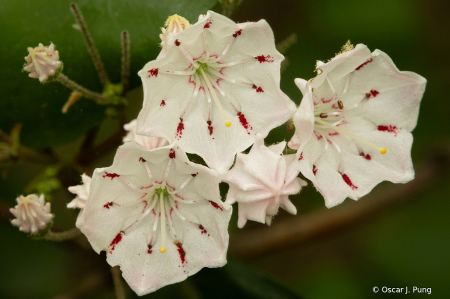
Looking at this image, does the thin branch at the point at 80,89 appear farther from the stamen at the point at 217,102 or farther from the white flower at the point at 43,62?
the stamen at the point at 217,102

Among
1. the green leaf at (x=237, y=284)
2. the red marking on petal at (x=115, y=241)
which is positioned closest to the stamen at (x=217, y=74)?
the red marking on petal at (x=115, y=241)

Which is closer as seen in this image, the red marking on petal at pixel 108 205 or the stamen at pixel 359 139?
the red marking on petal at pixel 108 205

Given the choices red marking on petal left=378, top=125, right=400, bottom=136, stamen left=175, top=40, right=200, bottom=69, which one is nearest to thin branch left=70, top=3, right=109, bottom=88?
stamen left=175, top=40, right=200, bottom=69

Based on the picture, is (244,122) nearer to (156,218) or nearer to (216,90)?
(216,90)

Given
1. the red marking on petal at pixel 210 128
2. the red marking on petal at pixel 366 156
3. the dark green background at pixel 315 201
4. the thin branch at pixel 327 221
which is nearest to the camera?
the red marking on petal at pixel 210 128

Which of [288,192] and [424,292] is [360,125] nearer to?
[288,192]

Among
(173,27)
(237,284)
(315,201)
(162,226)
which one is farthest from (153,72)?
(315,201)
